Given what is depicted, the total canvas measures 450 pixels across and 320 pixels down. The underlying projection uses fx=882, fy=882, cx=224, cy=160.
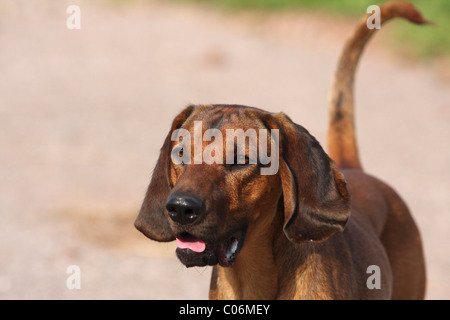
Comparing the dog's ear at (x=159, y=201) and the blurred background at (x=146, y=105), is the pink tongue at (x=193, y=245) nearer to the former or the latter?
the dog's ear at (x=159, y=201)

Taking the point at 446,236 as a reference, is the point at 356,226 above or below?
above

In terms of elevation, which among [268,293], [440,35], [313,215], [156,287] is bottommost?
[156,287]

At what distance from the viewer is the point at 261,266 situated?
3775mm

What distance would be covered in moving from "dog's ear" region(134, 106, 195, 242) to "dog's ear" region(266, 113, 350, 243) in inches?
20.0

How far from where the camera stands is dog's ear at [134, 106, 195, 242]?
3766 mm

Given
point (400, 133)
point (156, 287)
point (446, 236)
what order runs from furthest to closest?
point (400, 133)
point (446, 236)
point (156, 287)

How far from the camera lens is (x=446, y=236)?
802 cm

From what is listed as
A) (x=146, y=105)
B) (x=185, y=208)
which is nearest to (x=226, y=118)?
(x=185, y=208)

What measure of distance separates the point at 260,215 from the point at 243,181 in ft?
0.66

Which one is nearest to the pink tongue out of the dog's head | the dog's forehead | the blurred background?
the dog's head

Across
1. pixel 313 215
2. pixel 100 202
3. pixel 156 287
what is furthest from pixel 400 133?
pixel 313 215

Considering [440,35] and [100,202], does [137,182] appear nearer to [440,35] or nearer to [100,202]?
[100,202]

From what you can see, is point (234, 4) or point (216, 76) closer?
point (216, 76)

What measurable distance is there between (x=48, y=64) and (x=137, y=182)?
6.20 m
